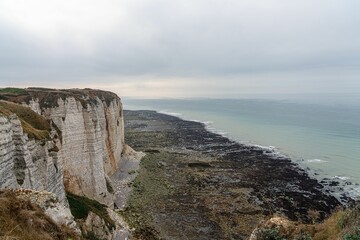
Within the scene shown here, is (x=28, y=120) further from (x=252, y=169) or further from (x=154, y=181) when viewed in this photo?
(x=252, y=169)

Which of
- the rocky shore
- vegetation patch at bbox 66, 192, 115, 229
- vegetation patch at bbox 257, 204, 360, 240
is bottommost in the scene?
the rocky shore

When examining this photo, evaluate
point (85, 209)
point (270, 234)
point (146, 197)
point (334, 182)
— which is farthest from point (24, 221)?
point (334, 182)

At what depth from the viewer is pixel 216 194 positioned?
35469 mm

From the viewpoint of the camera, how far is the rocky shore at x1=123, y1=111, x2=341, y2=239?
27.5m

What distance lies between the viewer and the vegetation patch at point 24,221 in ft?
26.9

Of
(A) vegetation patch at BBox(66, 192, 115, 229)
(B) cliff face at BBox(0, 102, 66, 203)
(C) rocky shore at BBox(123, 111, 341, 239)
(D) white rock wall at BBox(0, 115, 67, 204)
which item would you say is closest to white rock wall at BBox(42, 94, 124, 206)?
(A) vegetation patch at BBox(66, 192, 115, 229)

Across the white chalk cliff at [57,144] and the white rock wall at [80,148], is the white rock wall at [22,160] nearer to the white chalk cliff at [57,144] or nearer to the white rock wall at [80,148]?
the white chalk cliff at [57,144]

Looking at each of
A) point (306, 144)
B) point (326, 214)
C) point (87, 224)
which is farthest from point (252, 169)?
point (87, 224)

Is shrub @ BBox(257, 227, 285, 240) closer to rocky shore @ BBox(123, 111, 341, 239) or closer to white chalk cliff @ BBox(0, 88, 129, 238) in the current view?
white chalk cliff @ BBox(0, 88, 129, 238)

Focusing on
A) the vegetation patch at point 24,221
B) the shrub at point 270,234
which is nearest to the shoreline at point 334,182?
the shrub at point 270,234

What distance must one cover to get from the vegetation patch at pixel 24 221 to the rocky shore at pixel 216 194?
15726mm

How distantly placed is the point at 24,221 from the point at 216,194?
92.6ft

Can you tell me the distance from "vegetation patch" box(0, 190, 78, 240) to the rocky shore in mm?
15726

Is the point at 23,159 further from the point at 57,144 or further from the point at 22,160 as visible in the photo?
the point at 57,144
